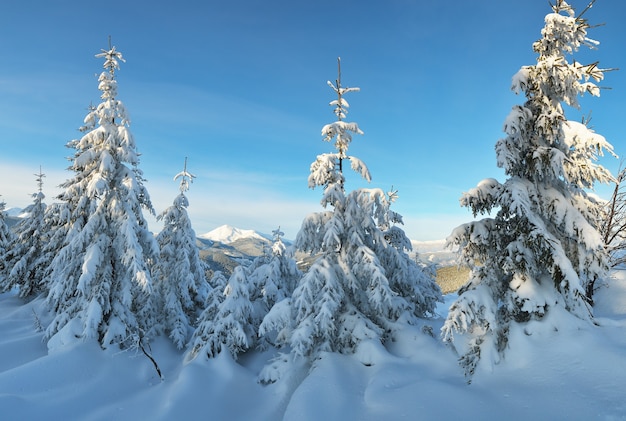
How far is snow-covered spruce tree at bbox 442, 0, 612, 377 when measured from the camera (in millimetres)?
8578

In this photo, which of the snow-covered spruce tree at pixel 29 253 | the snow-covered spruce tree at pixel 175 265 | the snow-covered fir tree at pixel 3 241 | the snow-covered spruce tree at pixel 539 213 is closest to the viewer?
the snow-covered spruce tree at pixel 539 213

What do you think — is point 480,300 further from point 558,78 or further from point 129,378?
point 129,378

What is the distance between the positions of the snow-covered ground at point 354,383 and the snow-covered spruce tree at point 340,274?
0.95m

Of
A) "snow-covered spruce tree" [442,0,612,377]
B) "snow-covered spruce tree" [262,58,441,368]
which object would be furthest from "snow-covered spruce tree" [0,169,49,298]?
"snow-covered spruce tree" [442,0,612,377]

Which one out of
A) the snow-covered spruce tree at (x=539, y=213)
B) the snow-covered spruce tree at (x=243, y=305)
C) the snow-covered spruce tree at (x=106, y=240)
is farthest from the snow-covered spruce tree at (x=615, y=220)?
the snow-covered spruce tree at (x=106, y=240)

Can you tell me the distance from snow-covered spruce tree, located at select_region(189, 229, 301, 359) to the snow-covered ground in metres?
1.11

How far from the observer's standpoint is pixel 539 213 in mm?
9375

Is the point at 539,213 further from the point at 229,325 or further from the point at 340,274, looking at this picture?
the point at 229,325

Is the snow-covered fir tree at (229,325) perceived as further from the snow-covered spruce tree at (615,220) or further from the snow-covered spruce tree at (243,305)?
the snow-covered spruce tree at (615,220)

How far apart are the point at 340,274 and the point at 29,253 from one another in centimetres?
2890

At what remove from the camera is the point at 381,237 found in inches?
570

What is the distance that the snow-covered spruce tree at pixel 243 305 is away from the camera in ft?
55.1

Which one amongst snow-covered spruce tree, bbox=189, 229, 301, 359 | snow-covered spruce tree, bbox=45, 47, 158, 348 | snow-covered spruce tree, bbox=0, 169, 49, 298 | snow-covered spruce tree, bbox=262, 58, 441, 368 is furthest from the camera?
snow-covered spruce tree, bbox=0, 169, 49, 298

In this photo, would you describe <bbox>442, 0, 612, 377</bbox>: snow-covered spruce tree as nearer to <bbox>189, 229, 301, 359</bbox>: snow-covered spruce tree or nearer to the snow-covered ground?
the snow-covered ground
